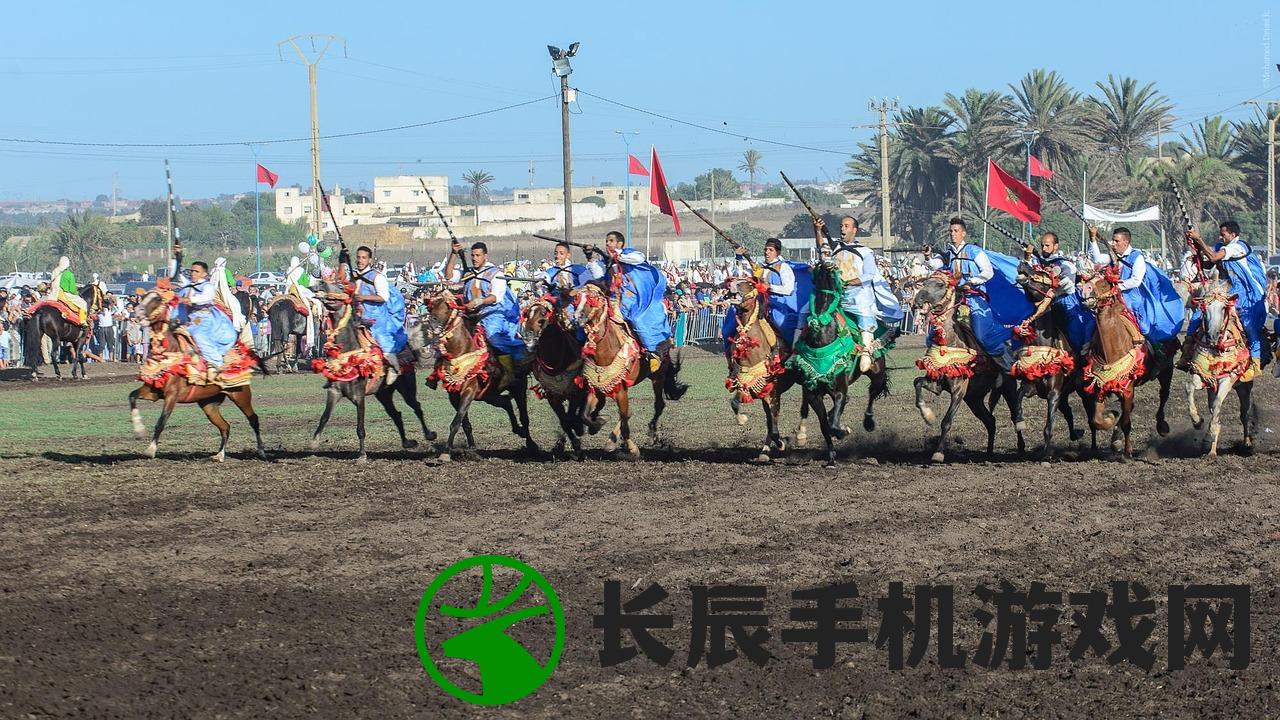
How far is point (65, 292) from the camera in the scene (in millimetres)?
30531

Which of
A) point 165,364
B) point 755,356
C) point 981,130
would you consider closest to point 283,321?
point 165,364

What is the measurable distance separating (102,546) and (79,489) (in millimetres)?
3052

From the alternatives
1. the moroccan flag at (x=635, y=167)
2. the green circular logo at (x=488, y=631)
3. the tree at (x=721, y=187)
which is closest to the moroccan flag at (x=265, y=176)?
the moroccan flag at (x=635, y=167)

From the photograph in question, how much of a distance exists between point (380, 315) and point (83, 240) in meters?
77.2

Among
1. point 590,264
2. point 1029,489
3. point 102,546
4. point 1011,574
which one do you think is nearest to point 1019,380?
point 1029,489

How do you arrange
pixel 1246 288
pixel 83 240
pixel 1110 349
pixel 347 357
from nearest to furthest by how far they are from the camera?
1. pixel 1110 349
2. pixel 347 357
3. pixel 1246 288
4. pixel 83 240

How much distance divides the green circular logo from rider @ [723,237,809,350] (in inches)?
241

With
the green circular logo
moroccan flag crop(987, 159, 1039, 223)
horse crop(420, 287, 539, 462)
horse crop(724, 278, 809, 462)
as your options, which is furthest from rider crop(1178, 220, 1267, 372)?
the green circular logo

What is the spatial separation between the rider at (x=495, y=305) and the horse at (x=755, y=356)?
2462mm

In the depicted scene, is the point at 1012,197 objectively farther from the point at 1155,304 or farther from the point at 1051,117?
the point at 1051,117

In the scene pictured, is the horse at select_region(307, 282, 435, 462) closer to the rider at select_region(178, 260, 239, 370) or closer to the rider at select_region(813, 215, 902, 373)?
the rider at select_region(178, 260, 239, 370)

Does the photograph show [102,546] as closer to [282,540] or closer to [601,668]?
[282,540]

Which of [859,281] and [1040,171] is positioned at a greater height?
[1040,171]

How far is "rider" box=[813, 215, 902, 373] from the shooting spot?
52.6ft
